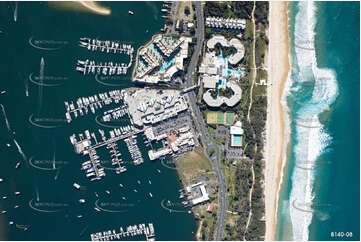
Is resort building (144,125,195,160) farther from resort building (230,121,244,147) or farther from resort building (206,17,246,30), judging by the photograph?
resort building (206,17,246,30)

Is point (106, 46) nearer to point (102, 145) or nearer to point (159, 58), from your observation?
point (159, 58)

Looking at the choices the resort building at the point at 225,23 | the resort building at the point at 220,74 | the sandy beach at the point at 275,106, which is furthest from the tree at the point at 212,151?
the resort building at the point at 225,23

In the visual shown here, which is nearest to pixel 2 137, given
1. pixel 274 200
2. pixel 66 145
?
pixel 66 145

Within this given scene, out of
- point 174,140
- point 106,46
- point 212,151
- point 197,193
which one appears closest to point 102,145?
point 174,140

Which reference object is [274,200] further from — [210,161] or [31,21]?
[31,21]

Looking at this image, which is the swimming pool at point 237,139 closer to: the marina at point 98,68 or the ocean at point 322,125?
the ocean at point 322,125

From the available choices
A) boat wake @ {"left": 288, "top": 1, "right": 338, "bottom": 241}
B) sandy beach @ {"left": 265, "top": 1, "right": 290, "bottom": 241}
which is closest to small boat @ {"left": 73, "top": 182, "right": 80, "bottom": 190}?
sandy beach @ {"left": 265, "top": 1, "right": 290, "bottom": 241}
